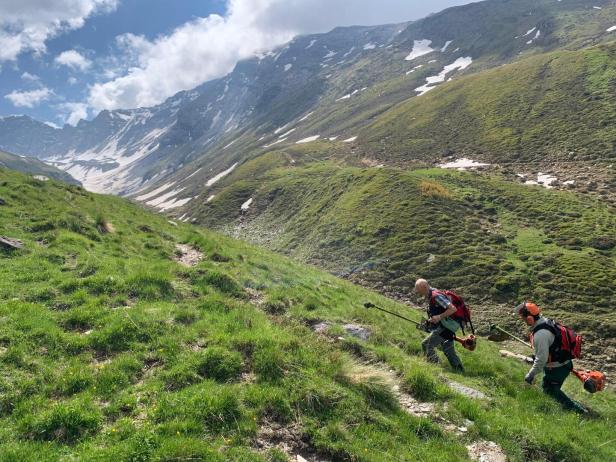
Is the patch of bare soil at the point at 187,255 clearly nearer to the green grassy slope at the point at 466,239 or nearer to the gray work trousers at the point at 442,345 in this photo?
the gray work trousers at the point at 442,345

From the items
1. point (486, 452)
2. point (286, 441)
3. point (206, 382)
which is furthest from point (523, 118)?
point (286, 441)

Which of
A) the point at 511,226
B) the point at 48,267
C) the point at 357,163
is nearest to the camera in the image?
the point at 48,267

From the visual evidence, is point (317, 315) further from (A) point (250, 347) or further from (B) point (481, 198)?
(B) point (481, 198)

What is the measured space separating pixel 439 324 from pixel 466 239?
91.0 feet

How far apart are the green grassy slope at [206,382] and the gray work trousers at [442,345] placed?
463 mm

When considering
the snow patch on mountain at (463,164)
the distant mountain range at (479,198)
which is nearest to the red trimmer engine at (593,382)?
the distant mountain range at (479,198)

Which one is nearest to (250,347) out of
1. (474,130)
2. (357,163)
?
(474,130)

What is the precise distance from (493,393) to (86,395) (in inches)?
419

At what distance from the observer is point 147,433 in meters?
7.40

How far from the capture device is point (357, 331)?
1520 cm

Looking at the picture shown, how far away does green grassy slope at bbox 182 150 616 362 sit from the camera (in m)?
28.8

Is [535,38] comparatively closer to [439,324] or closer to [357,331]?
[357,331]

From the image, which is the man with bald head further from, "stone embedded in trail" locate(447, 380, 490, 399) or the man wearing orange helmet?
the man wearing orange helmet

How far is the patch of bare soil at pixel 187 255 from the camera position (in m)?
20.7
